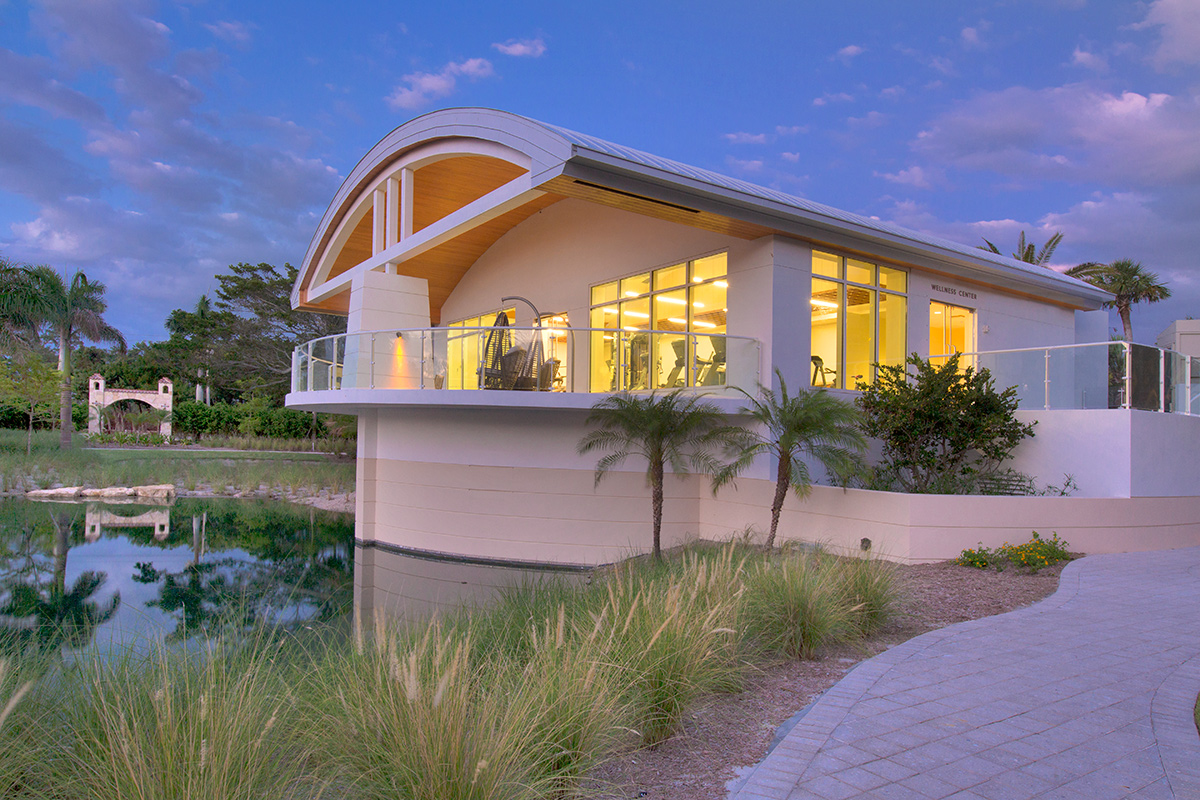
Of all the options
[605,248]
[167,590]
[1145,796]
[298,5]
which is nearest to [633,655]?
[1145,796]

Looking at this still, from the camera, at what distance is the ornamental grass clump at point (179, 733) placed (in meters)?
2.68

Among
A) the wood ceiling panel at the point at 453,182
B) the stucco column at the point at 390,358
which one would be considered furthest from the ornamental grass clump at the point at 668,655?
the wood ceiling panel at the point at 453,182

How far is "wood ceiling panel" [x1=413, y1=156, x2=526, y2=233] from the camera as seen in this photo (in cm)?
1583

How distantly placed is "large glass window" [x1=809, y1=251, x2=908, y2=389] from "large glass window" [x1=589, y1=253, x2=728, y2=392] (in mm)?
1802

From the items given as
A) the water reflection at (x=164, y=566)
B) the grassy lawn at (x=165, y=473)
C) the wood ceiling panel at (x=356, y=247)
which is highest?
the wood ceiling panel at (x=356, y=247)

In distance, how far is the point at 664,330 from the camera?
47.3ft

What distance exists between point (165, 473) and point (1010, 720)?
28.0 m

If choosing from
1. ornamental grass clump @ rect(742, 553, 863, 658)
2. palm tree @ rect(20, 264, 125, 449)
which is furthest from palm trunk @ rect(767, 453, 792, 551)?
palm tree @ rect(20, 264, 125, 449)

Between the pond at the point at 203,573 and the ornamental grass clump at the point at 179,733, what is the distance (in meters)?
4.06

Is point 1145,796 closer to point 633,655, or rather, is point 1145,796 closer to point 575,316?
point 633,655

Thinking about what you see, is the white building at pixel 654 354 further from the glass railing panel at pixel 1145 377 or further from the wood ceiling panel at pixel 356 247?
the wood ceiling panel at pixel 356 247

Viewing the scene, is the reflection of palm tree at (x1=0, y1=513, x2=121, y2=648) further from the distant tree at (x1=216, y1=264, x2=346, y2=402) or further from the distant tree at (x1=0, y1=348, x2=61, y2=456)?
the distant tree at (x1=216, y1=264, x2=346, y2=402)

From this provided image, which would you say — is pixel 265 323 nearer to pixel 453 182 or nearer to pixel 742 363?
pixel 453 182

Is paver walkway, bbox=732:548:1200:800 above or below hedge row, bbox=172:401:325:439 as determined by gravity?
below
